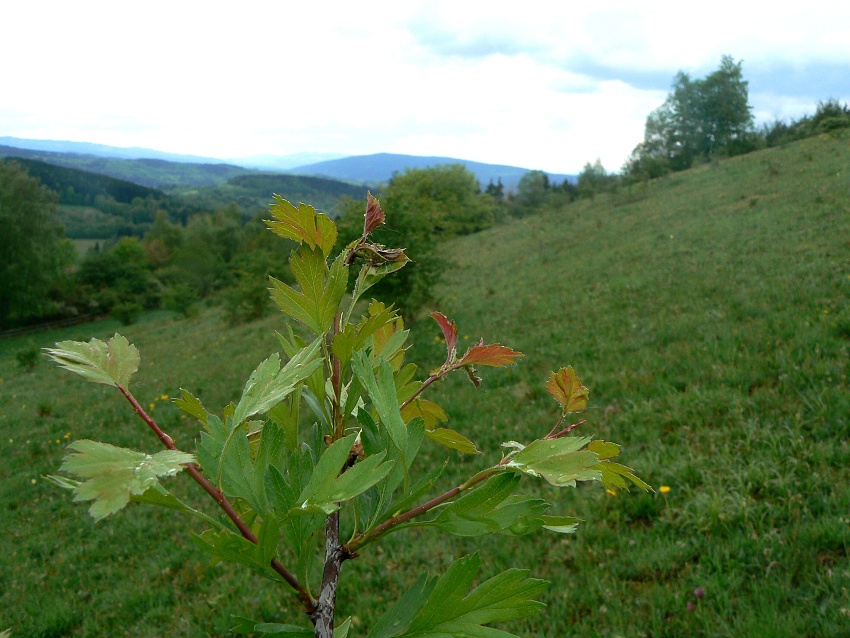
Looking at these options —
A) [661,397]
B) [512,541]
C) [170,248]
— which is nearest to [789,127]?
[661,397]

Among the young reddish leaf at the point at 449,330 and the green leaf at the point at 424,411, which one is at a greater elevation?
the young reddish leaf at the point at 449,330

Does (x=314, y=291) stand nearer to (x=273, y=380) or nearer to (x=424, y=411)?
(x=273, y=380)

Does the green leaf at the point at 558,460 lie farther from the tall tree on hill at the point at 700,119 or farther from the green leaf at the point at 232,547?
the tall tree on hill at the point at 700,119

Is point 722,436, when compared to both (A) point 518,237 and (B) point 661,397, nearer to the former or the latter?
(B) point 661,397

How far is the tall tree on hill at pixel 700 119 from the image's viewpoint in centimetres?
3988

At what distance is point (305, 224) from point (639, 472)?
3.82m

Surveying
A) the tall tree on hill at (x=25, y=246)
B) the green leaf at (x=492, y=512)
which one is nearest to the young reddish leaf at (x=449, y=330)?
the green leaf at (x=492, y=512)

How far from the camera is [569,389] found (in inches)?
32.3

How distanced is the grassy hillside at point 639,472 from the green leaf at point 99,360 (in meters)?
0.49

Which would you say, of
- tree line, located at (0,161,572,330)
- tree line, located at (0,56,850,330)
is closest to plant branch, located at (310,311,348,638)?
tree line, located at (0,161,572,330)

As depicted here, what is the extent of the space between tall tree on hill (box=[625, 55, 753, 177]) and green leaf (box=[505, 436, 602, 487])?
42.2 m

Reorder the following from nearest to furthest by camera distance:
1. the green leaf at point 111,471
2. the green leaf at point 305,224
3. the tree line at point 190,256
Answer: the green leaf at point 111,471
the green leaf at point 305,224
the tree line at point 190,256

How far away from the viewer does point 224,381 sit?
9.30 metres

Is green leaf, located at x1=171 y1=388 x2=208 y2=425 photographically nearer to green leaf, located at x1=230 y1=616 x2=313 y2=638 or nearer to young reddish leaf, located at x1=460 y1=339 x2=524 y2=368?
green leaf, located at x1=230 y1=616 x2=313 y2=638
